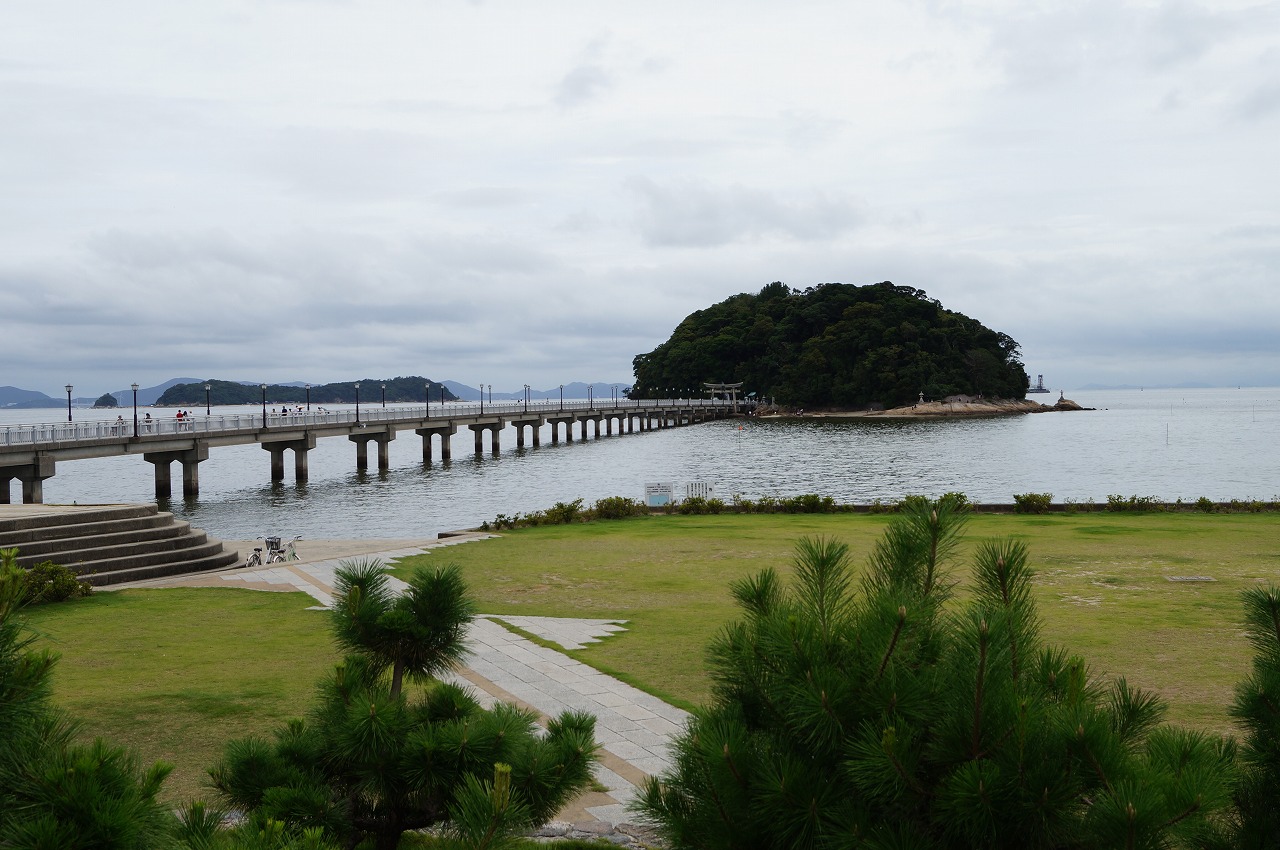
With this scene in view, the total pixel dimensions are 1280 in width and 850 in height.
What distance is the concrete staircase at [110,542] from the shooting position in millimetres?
17297

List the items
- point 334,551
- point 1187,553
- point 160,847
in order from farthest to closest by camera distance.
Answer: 1. point 334,551
2. point 1187,553
3. point 160,847

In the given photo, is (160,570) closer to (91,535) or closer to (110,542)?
(110,542)

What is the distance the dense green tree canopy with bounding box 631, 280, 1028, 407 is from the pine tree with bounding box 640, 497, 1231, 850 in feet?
→ 438

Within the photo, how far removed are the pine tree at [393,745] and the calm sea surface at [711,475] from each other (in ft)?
101

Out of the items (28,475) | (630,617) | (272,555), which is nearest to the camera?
(630,617)

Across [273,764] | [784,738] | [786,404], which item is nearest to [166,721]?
[273,764]

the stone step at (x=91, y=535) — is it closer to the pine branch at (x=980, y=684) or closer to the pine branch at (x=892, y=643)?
the pine branch at (x=892, y=643)

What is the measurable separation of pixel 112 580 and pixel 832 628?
59.2 ft

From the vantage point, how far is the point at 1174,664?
1095cm

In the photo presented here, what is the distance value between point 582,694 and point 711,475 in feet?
166

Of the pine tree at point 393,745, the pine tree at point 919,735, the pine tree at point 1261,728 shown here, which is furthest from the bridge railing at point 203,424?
the pine tree at point 1261,728

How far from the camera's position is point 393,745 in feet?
14.6

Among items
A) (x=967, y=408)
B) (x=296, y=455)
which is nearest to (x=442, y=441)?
(x=296, y=455)

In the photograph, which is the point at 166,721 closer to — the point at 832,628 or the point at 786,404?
the point at 832,628
